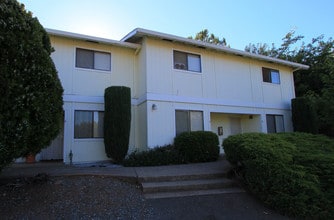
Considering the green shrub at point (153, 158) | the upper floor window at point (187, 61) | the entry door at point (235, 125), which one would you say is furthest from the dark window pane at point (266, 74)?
the green shrub at point (153, 158)

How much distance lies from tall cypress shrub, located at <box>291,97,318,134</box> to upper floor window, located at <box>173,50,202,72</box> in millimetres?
6344

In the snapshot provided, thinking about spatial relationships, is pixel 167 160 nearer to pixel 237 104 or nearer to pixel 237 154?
pixel 237 154

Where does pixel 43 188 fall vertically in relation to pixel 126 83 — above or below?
below

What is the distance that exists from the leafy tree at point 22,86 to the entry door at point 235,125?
10.5 m

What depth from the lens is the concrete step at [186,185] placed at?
5824mm

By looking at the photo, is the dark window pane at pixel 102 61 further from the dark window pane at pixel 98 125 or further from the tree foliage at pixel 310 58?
the tree foliage at pixel 310 58

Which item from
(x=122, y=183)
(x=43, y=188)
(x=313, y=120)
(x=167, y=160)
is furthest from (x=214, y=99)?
(x=43, y=188)

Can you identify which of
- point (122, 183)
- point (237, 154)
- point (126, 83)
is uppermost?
point (126, 83)

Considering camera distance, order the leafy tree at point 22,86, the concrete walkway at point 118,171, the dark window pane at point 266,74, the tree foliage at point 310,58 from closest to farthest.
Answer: the leafy tree at point 22,86
the concrete walkway at point 118,171
the dark window pane at point 266,74
the tree foliage at point 310,58

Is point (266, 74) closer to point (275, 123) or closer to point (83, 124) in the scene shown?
point (275, 123)

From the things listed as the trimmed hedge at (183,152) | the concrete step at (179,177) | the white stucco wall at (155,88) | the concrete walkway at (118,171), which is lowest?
the concrete step at (179,177)

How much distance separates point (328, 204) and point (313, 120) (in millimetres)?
9121

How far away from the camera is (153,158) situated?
8.98 metres

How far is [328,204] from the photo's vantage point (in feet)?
16.2
